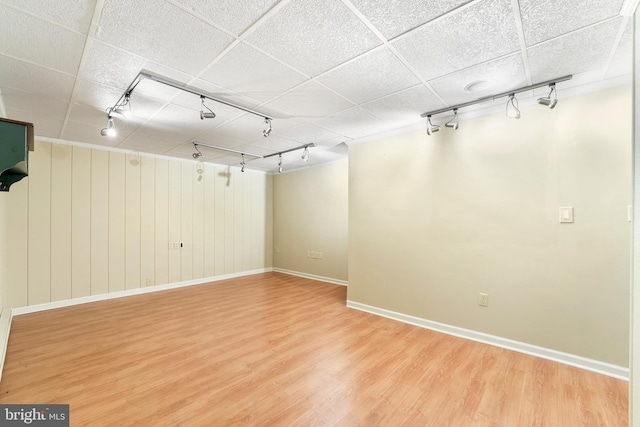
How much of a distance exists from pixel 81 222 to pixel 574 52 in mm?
6327

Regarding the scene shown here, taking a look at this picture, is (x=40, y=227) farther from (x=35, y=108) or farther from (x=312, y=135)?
(x=312, y=135)

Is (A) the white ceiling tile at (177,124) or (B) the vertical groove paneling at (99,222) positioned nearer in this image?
(A) the white ceiling tile at (177,124)

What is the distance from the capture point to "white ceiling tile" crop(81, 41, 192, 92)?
1.93m

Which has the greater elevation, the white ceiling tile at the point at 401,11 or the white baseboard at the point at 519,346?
the white ceiling tile at the point at 401,11

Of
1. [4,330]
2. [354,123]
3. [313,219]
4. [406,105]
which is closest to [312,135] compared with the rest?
[354,123]

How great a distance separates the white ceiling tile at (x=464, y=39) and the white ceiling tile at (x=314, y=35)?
1.06 feet

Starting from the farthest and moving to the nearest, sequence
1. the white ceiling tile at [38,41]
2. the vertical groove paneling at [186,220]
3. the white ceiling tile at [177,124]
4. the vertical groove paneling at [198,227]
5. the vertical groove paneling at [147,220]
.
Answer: the vertical groove paneling at [198,227]
the vertical groove paneling at [186,220]
the vertical groove paneling at [147,220]
the white ceiling tile at [177,124]
the white ceiling tile at [38,41]

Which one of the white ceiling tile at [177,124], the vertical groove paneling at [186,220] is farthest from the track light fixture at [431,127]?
the vertical groove paneling at [186,220]

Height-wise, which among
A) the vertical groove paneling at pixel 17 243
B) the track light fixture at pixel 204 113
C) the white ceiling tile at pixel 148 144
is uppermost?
the white ceiling tile at pixel 148 144

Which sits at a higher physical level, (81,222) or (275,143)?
(275,143)

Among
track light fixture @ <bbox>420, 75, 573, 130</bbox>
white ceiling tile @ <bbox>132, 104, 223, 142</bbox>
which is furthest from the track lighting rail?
white ceiling tile @ <bbox>132, 104, 223, 142</bbox>

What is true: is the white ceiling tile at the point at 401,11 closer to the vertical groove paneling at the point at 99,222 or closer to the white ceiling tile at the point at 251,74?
the white ceiling tile at the point at 251,74

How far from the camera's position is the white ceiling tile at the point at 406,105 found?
8.57 ft

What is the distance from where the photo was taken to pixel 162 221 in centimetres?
513
